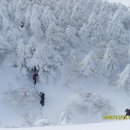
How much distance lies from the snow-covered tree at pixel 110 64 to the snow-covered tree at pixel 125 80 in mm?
906

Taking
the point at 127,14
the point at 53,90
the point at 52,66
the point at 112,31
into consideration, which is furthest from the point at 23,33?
the point at 127,14

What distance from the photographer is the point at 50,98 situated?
20516 mm

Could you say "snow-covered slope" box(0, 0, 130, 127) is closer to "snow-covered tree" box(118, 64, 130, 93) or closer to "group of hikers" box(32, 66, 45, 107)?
"snow-covered tree" box(118, 64, 130, 93)

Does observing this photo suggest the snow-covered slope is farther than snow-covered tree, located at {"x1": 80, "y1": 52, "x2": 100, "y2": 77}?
No

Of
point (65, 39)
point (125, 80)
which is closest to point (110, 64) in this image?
point (125, 80)

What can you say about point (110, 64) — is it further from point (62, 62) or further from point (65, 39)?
point (65, 39)

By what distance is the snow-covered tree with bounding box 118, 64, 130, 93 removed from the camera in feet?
69.3

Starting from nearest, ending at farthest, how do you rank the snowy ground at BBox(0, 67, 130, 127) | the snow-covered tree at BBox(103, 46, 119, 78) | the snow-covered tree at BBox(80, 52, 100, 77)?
the snowy ground at BBox(0, 67, 130, 127), the snow-covered tree at BBox(80, 52, 100, 77), the snow-covered tree at BBox(103, 46, 119, 78)

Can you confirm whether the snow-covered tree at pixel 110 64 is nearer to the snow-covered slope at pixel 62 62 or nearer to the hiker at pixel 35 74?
the snow-covered slope at pixel 62 62

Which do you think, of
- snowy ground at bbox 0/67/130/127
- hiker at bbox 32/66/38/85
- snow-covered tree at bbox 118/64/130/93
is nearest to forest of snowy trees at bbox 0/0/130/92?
snow-covered tree at bbox 118/64/130/93

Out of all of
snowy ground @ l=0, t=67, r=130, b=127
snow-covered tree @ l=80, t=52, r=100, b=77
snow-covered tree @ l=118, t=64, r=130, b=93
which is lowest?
snowy ground @ l=0, t=67, r=130, b=127

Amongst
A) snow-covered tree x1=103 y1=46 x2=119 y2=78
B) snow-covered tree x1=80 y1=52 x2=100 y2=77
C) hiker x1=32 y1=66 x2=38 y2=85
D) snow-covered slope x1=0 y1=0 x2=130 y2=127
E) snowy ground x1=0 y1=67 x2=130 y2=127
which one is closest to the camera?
snowy ground x1=0 y1=67 x2=130 y2=127

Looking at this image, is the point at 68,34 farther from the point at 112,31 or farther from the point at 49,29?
the point at 112,31

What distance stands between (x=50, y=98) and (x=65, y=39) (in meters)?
5.52
